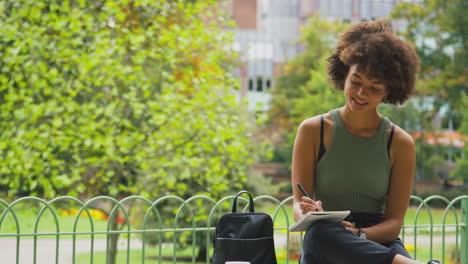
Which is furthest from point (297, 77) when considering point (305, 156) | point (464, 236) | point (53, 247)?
point (305, 156)

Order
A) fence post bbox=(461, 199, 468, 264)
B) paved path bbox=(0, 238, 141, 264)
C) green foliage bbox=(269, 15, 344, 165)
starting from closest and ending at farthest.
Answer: fence post bbox=(461, 199, 468, 264) < paved path bbox=(0, 238, 141, 264) < green foliage bbox=(269, 15, 344, 165)

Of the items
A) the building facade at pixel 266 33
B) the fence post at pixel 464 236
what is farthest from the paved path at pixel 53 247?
the building facade at pixel 266 33

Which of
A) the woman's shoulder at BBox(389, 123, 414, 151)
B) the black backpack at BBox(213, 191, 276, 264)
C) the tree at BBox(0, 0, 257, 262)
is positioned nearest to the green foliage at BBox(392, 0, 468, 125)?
the tree at BBox(0, 0, 257, 262)

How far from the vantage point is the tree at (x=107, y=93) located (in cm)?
755

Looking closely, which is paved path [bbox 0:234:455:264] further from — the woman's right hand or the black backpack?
the woman's right hand

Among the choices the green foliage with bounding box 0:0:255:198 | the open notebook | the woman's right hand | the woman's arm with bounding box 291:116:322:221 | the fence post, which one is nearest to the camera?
the open notebook

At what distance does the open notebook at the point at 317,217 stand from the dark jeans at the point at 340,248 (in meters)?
0.05

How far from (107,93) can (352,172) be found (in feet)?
19.6

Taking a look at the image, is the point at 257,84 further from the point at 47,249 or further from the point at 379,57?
the point at 379,57

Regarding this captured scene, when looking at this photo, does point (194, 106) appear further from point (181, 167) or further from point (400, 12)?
point (400, 12)

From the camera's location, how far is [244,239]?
2.92 metres

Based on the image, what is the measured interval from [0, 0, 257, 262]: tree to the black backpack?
429 centimetres

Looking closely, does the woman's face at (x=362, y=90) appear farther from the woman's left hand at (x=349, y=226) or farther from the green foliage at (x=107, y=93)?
the green foliage at (x=107, y=93)

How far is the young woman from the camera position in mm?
2840
